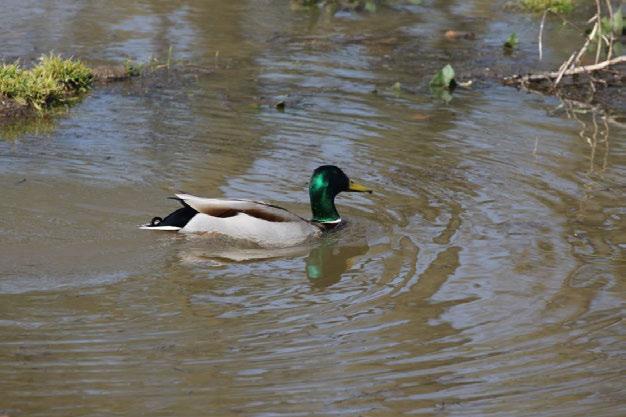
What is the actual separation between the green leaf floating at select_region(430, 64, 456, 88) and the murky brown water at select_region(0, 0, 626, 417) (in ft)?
0.49

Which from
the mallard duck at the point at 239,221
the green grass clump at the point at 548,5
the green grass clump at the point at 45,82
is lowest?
the mallard duck at the point at 239,221

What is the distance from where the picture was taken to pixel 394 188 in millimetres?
10523

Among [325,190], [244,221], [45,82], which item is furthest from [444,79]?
[244,221]

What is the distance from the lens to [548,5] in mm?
18531

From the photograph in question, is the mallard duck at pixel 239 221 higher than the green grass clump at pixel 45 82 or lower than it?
lower

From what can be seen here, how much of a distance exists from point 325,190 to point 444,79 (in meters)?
4.58

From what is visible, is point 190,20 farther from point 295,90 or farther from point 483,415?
point 483,415

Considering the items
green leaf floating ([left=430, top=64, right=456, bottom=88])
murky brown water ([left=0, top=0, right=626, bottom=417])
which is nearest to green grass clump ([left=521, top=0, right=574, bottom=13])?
murky brown water ([left=0, top=0, right=626, bottom=417])

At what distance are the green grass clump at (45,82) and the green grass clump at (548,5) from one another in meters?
7.51

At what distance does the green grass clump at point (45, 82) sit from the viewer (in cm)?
1238

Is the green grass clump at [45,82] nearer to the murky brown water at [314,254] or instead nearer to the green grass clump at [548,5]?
the murky brown water at [314,254]

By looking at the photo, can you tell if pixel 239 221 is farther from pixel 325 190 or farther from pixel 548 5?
pixel 548 5

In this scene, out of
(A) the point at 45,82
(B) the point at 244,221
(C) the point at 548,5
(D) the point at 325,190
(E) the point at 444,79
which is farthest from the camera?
(C) the point at 548,5

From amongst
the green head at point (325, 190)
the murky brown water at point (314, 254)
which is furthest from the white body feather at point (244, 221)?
the green head at point (325, 190)
